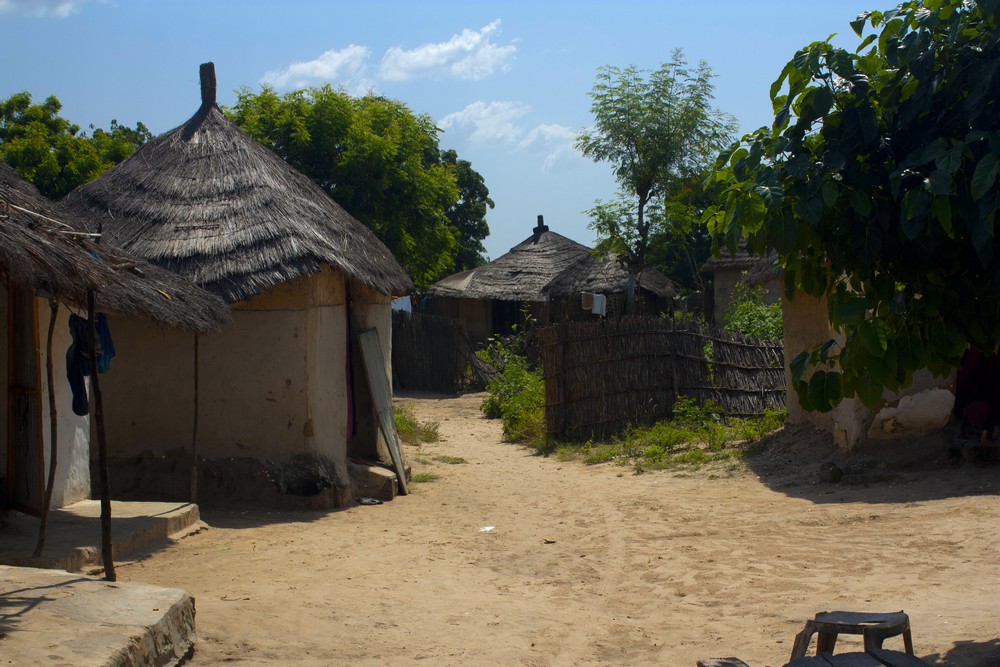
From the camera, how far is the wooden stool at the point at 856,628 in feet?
12.3

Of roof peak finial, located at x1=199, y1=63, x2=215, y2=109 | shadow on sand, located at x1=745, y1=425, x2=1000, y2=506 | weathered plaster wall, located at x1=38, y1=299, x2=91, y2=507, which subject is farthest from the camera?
roof peak finial, located at x1=199, y1=63, x2=215, y2=109

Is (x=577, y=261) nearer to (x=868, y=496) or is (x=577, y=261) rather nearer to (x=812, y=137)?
(x=868, y=496)

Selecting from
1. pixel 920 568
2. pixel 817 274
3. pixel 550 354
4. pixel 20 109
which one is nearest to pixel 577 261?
pixel 550 354

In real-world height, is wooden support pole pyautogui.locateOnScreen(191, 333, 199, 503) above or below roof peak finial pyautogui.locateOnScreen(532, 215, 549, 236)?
below

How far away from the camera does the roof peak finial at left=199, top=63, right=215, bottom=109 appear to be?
34.8 ft

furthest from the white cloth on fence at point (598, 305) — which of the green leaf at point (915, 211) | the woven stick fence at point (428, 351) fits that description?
the green leaf at point (915, 211)

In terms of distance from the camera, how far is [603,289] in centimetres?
2330

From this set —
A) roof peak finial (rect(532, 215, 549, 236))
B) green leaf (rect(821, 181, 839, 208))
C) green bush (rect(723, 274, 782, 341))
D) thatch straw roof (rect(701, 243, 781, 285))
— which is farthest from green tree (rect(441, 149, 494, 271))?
green leaf (rect(821, 181, 839, 208))

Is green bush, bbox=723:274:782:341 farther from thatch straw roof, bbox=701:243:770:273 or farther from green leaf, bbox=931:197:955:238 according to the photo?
green leaf, bbox=931:197:955:238

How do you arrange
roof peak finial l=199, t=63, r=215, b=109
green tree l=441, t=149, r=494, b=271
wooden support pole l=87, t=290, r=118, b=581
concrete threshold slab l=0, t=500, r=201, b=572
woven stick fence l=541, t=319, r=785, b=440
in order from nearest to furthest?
wooden support pole l=87, t=290, r=118, b=581, concrete threshold slab l=0, t=500, r=201, b=572, roof peak finial l=199, t=63, r=215, b=109, woven stick fence l=541, t=319, r=785, b=440, green tree l=441, t=149, r=494, b=271

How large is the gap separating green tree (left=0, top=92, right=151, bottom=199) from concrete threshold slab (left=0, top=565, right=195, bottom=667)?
591 inches

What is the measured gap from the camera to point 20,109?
21.5 metres

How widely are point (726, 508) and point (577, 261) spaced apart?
16216 millimetres

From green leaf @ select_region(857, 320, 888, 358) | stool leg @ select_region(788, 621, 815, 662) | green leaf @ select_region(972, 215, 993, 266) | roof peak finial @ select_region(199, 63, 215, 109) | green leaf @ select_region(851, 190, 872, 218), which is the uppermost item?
roof peak finial @ select_region(199, 63, 215, 109)
